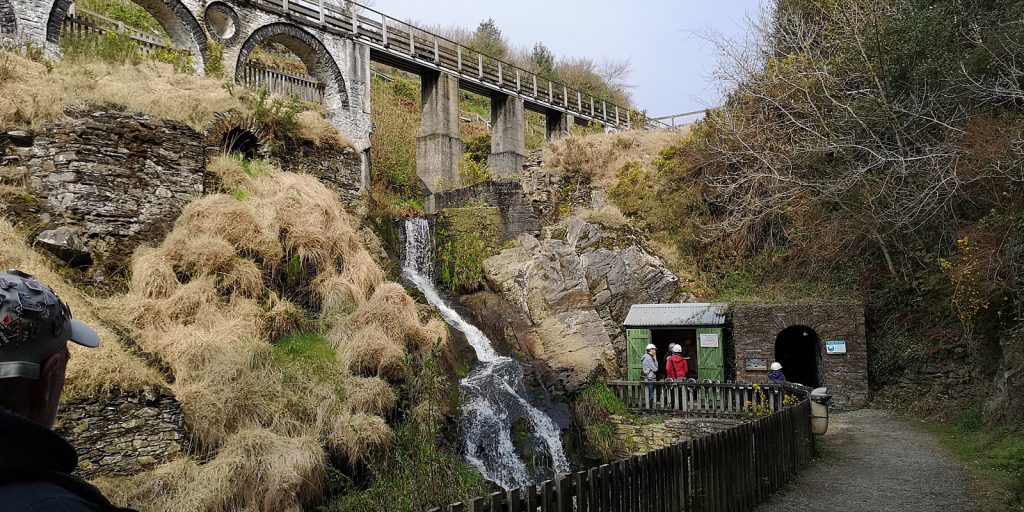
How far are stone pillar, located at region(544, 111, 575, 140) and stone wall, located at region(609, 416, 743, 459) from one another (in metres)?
23.5

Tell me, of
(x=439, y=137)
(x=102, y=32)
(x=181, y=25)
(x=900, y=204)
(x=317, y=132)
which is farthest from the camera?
(x=439, y=137)

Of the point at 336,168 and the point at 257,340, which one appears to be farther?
the point at 336,168

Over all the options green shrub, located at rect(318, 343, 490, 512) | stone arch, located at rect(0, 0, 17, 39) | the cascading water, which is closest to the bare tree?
the cascading water

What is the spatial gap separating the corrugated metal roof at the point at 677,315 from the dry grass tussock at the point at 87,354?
11.7 metres

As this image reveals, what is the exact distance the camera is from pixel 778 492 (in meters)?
8.26

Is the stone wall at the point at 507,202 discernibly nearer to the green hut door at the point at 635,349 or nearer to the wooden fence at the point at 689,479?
the green hut door at the point at 635,349

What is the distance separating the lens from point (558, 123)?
3591cm

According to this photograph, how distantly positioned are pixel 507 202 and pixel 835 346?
10683 millimetres

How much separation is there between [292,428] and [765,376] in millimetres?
11575

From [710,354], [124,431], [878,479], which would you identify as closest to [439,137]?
[710,354]

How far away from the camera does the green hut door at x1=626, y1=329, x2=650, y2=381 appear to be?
16.9m

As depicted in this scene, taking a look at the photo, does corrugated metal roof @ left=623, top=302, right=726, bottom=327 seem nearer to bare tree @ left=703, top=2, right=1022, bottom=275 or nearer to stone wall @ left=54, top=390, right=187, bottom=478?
bare tree @ left=703, top=2, right=1022, bottom=275

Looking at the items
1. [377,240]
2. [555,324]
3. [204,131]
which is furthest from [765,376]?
[204,131]

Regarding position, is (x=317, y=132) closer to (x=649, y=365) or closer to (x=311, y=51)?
(x=311, y=51)
